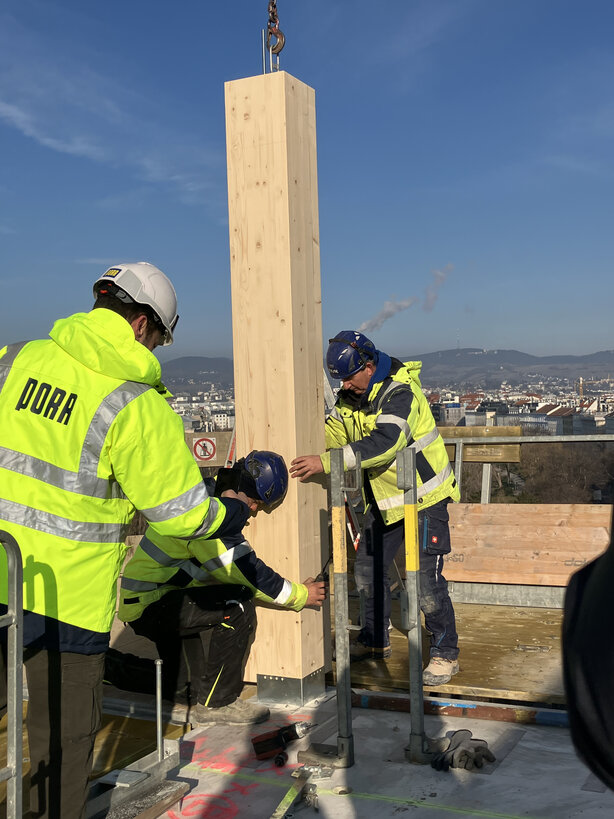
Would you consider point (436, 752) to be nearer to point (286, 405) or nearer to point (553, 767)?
point (553, 767)

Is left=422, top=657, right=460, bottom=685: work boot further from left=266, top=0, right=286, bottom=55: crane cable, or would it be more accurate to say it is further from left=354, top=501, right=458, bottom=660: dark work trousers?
left=266, top=0, right=286, bottom=55: crane cable

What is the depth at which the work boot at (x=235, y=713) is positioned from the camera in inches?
176

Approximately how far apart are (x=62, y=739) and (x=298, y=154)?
333 cm

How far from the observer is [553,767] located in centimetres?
376

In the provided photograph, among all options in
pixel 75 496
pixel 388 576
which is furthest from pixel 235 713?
pixel 75 496

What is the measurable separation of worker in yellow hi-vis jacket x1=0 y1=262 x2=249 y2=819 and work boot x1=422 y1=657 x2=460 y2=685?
253cm

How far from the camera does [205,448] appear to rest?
10672mm

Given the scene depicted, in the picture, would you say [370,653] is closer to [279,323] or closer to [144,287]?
[279,323]

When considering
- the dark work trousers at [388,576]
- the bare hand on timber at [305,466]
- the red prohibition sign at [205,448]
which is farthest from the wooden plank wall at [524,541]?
the red prohibition sign at [205,448]

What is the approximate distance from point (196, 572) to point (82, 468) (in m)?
2.14

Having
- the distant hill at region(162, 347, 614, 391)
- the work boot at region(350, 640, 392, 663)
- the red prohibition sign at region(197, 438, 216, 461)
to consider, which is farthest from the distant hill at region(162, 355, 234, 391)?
the work boot at region(350, 640, 392, 663)

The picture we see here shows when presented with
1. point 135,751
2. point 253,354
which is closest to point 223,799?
point 135,751

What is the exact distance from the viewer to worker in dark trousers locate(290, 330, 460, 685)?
4.94 m

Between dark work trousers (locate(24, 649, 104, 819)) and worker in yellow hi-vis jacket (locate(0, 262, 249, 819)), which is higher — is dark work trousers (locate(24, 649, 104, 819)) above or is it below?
below
